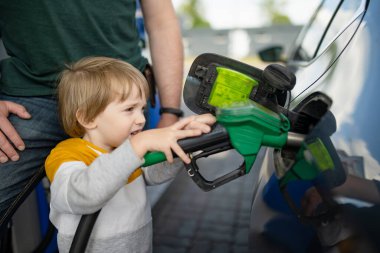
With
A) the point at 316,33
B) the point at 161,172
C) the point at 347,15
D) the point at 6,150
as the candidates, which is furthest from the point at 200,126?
the point at 316,33

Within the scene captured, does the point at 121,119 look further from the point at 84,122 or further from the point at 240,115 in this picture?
the point at 240,115

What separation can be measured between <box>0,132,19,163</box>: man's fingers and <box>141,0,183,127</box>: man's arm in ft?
2.32

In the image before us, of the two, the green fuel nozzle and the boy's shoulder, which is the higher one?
the green fuel nozzle

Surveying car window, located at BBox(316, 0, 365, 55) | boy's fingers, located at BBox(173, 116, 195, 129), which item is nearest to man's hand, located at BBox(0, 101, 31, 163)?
boy's fingers, located at BBox(173, 116, 195, 129)

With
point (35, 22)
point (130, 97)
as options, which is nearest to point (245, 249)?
point (130, 97)

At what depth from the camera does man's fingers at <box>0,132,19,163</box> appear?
157 cm

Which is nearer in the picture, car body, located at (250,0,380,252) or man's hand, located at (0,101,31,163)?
car body, located at (250,0,380,252)

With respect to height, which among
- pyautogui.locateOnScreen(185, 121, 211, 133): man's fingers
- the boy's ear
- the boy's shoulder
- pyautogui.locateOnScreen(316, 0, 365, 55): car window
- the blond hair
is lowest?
the boy's shoulder

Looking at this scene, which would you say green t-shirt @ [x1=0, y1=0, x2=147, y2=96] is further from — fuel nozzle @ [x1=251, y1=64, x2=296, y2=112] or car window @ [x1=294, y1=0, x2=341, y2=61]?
car window @ [x1=294, y1=0, x2=341, y2=61]

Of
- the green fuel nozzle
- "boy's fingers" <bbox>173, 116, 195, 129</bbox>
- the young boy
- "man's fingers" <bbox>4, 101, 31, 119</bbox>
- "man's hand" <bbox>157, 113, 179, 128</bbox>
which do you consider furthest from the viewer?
"man's hand" <bbox>157, 113, 179, 128</bbox>

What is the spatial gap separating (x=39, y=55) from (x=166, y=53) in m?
0.60

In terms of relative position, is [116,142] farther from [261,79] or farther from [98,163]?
[261,79]

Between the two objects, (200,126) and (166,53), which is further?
(166,53)

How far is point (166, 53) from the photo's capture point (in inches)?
81.1
